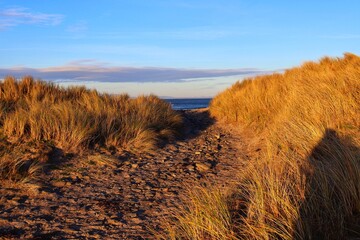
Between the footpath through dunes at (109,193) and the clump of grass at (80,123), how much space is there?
0.41 meters

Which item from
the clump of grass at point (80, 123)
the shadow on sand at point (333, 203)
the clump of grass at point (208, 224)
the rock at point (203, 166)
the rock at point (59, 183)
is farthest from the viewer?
the clump of grass at point (80, 123)

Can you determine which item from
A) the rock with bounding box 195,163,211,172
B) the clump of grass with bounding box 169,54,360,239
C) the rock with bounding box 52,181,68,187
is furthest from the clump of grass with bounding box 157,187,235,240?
the rock with bounding box 195,163,211,172

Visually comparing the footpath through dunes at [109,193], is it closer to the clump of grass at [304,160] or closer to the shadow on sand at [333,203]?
the clump of grass at [304,160]

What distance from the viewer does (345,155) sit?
4285mm

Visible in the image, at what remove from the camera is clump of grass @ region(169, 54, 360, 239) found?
3.22 m

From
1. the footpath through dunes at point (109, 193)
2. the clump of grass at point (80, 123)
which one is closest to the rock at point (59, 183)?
the footpath through dunes at point (109, 193)

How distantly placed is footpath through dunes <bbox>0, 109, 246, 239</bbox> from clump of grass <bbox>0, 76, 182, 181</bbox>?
41 centimetres

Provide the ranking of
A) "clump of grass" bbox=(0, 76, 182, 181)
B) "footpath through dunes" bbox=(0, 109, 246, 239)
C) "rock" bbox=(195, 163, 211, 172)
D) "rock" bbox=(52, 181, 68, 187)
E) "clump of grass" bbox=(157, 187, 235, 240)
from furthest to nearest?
"clump of grass" bbox=(0, 76, 182, 181) < "rock" bbox=(195, 163, 211, 172) < "rock" bbox=(52, 181, 68, 187) < "footpath through dunes" bbox=(0, 109, 246, 239) < "clump of grass" bbox=(157, 187, 235, 240)

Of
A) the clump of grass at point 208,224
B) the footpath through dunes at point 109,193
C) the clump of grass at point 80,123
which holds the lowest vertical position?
the footpath through dunes at point 109,193

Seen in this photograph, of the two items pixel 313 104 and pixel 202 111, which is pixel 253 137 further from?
pixel 202 111

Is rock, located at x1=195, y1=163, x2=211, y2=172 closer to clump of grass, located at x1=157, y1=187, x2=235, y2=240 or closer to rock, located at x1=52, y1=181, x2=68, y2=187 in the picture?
rock, located at x1=52, y1=181, x2=68, y2=187

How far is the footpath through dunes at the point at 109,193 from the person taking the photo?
3.91 m

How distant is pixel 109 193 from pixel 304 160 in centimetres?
252

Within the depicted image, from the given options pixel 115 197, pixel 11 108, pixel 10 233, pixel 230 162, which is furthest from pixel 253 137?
pixel 10 233
